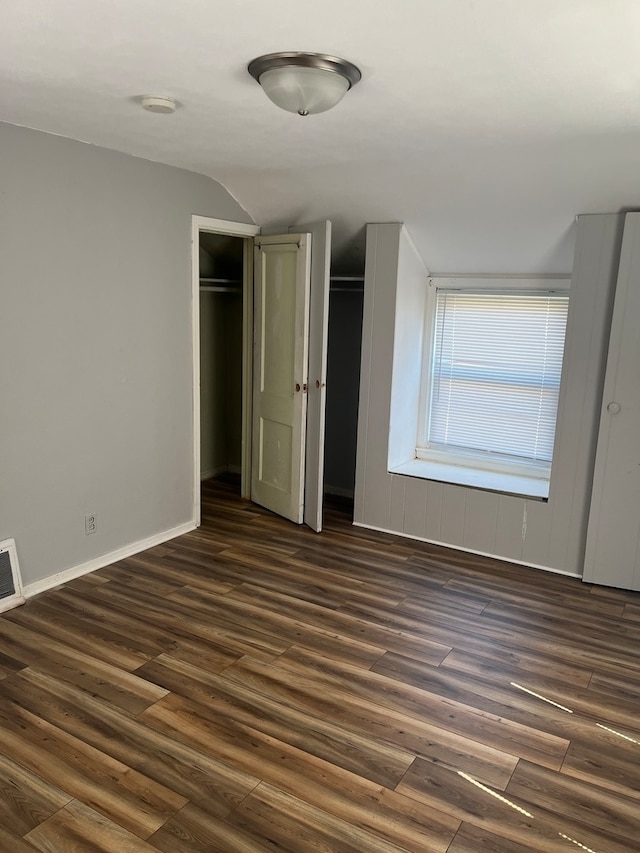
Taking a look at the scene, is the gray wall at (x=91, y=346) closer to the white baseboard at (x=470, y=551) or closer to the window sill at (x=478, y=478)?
the white baseboard at (x=470, y=551)

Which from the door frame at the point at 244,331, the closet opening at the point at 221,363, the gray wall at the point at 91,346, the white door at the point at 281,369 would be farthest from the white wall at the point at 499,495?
the closet opening at the point at 221,363

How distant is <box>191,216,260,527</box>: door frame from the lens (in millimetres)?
4273

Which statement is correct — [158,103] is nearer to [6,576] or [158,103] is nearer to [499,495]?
[6,576]

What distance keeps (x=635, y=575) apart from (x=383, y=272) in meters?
2.32

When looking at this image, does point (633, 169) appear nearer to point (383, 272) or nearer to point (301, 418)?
point (383, 272)

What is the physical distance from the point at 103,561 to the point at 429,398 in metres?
2.47

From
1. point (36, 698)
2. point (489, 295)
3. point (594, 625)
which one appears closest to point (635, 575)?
point (594, 625)

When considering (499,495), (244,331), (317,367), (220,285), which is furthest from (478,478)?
(220,285)

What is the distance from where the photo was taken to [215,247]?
5.26 m

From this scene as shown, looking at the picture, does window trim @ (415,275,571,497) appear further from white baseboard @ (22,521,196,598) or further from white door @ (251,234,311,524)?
white baseboard @ (22,521,196,598)

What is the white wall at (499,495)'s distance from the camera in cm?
369

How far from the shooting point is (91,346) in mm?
3635

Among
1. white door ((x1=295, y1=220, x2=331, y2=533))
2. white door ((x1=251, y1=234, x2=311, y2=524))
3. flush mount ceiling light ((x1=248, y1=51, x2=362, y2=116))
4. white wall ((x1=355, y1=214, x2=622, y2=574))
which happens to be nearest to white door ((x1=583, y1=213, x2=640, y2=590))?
white wall ((x1=355, y1=214, x2=622, y2=574))

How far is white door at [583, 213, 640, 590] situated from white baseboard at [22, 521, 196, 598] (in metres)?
2.51
